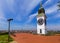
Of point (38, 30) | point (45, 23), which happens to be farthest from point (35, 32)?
point (45, 23)

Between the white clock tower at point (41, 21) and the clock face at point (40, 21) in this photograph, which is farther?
the clock face at point (40, 21)

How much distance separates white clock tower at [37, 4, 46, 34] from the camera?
37062mm

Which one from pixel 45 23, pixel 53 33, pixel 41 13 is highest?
pixel 41 13

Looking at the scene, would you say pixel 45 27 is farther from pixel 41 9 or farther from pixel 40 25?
pixel 41 9

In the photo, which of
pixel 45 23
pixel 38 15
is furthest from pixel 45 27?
pixel 38 15

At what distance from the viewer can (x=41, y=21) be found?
37594 mm

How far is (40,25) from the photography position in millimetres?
38094

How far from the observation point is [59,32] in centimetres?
3800

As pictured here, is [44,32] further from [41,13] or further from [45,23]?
[41,13]

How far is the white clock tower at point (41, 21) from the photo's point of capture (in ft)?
122

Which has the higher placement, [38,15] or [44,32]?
[38,15]

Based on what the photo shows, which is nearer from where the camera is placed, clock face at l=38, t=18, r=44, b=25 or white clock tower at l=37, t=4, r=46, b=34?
white clock tower at l=37, t=4, r=46, b=34

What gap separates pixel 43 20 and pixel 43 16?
1.04 meters

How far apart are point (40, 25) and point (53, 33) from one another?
3.74 m
